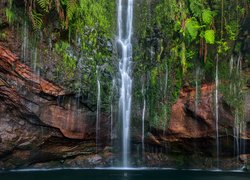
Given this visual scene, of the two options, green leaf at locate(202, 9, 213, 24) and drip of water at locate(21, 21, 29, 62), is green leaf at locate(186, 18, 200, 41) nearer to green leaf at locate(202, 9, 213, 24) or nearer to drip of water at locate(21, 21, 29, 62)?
green leaf at locate(202, 9, 213, 24)

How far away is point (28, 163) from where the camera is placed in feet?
42.1

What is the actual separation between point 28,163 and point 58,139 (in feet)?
4.55

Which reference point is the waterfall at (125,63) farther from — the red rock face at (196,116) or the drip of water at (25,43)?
the drip of water at (25,43)

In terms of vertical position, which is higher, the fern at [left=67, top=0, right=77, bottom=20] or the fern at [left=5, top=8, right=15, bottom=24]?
the fern at [left=67, top=0, right=77, bottom=20]

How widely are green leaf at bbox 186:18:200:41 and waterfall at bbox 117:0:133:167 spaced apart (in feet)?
7.63

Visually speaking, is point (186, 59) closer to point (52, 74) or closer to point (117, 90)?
point (117, 90)

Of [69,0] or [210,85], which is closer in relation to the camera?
[69,0]

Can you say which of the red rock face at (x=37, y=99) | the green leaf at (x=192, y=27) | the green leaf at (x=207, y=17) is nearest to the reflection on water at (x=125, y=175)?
the red rock face at (x=37, y=99)

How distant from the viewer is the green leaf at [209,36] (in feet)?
40.7

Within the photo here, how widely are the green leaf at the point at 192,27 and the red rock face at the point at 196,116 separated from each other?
1.90 meters

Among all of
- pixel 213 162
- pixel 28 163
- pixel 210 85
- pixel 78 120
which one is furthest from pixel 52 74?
pixel 213 162

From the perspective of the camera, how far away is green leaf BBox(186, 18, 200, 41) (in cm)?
1273

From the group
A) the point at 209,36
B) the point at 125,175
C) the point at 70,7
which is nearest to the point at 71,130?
the point at 125,175

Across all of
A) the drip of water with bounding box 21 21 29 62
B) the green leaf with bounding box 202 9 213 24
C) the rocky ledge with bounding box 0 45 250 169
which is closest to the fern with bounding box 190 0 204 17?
the green leaf with bounding box 202 9 213 24
